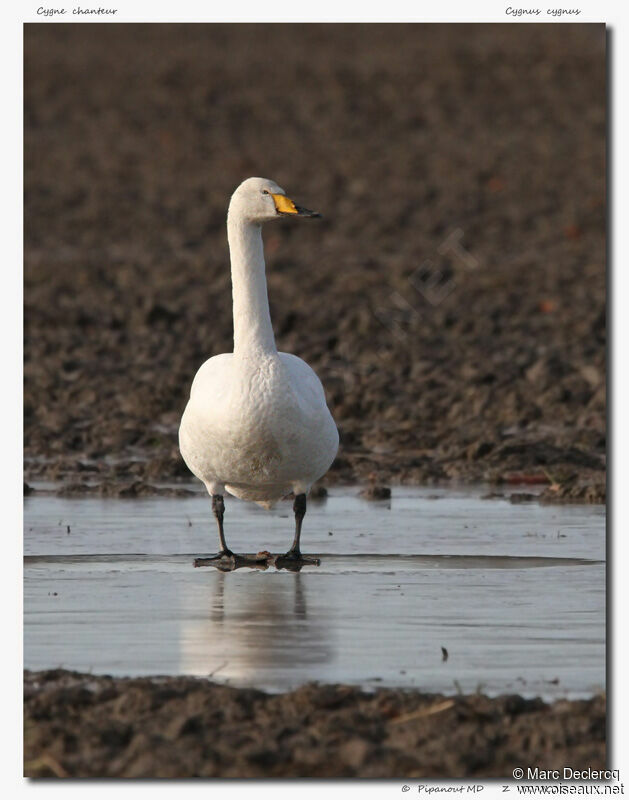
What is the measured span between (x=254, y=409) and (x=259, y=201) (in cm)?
125

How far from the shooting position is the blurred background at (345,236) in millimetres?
13281

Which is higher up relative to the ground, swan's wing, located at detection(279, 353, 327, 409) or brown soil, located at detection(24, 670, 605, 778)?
swan's wing, located at detection(279, 353, 327, 409)

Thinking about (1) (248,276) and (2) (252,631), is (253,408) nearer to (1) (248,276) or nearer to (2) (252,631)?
(1) (248,276)

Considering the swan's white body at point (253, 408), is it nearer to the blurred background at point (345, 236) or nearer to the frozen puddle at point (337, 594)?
the frozen puddle at point (337, 594)

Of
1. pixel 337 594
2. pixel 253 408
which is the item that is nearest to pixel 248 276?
pixel 253 408

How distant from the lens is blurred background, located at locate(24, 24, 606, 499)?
1328 cm

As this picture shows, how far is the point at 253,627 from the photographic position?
757 centimetres

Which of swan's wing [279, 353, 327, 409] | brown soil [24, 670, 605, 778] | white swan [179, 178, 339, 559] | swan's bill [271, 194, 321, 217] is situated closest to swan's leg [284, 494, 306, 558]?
white swan [179, 178, 339, 559]

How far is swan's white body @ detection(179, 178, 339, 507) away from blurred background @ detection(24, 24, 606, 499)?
2.38 m

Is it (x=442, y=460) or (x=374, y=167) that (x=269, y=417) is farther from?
(x=374, y=167)

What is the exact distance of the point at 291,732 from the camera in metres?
5.83

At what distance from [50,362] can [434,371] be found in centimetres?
328

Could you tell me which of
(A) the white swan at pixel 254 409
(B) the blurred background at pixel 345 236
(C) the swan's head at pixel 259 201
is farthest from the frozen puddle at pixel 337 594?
(C) the swan's head at pixel 259 201

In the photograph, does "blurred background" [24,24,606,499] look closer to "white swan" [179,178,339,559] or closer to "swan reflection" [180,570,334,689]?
"white swan" [179,178,339,559]
